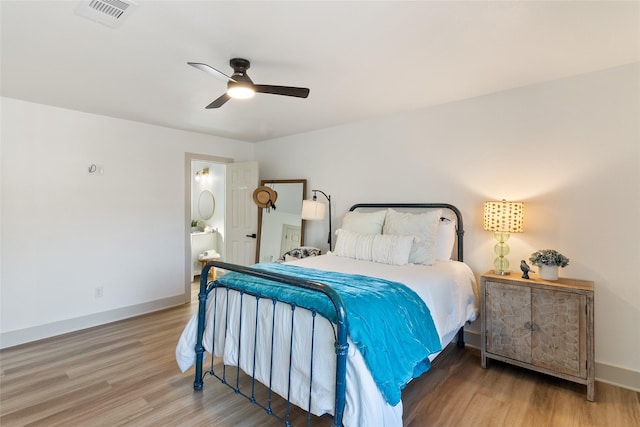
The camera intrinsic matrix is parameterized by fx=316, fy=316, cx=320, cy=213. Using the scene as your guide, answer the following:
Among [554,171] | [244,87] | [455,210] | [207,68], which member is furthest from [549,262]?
[207,68]

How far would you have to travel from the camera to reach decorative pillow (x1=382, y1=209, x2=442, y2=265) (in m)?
2.91

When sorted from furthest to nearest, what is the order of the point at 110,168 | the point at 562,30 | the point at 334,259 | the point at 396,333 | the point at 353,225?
the point at 110,168
the point at 353,225
the point at 334,259
the point at 562,30
the point at 396,333

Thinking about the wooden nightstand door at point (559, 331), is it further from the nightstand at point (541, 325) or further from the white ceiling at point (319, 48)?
the white ceiling at point (319, 48)

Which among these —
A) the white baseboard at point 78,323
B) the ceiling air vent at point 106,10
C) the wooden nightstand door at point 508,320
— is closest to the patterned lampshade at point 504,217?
the wooden nightstand door at point 508,320

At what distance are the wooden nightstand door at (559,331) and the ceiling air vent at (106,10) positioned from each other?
131 inches

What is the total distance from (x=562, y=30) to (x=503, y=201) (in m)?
1.31

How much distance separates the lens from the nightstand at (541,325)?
2.28 metres

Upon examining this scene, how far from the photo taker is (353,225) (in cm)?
349

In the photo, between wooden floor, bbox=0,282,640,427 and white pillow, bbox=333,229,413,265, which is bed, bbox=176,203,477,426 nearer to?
white pillow, bbox=333,229,413,265

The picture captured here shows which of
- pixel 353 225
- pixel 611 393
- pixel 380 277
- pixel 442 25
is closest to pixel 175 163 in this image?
pixel 353 225

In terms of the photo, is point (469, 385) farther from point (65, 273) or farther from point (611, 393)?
point (65, 273)

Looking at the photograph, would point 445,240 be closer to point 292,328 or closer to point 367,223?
point 367,223

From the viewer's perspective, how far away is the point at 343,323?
5.07 feet

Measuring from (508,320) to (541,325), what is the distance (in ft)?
0.73
